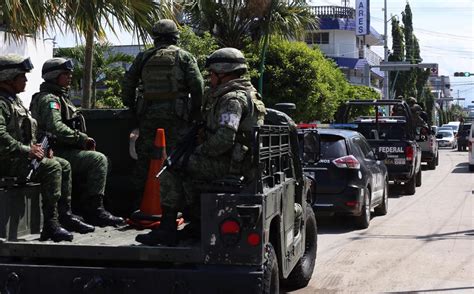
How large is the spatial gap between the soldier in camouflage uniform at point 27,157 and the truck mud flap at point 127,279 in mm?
410

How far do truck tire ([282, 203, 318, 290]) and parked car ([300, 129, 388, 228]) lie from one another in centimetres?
323

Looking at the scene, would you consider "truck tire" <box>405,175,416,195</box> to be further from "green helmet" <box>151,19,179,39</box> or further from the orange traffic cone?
the orange traffic cone

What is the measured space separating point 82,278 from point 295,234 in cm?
223

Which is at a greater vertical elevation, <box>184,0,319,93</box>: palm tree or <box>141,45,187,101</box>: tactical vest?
<box>184,0,319,93</box>: palm tree

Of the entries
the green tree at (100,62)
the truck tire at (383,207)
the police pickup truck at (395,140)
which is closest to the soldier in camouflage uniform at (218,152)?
the truck tire at (383,207)

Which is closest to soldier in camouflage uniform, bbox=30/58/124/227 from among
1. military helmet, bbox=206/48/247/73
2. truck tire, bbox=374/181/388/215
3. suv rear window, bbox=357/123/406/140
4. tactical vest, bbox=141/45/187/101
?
tactical vest, bbox=141/45/187/101

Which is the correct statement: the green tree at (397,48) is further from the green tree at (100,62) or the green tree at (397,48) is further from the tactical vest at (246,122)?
the tactical vest at (246,122)

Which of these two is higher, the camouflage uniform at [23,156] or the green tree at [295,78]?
the green tree at [295,78]

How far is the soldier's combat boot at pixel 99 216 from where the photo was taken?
578 cm

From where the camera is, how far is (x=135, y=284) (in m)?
4.51

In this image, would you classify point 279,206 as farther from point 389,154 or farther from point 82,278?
point 389,154

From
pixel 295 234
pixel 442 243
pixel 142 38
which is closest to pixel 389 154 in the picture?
pixel 442 243

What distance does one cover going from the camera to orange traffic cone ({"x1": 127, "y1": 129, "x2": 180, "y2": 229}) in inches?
216

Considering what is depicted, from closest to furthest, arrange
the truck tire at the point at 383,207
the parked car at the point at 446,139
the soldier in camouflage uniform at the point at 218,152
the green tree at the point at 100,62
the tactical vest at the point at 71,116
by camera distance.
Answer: the soldier in camouflage uniform at the point at 218,152 < the tactical vest at the point at 71,116 < the truck tire at the point at 383,207 < the green tree at the point at 100,62 < the parked car at the point at 446,139
